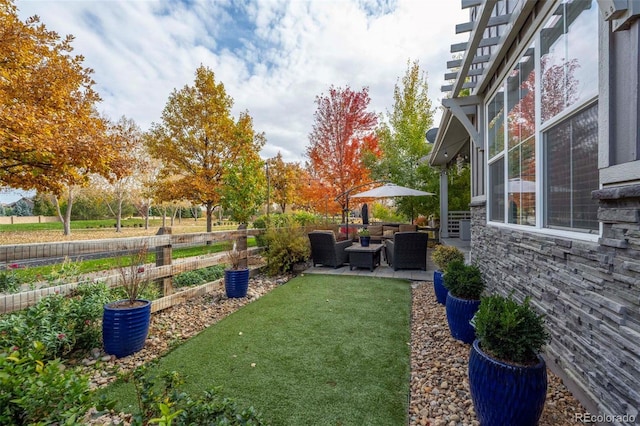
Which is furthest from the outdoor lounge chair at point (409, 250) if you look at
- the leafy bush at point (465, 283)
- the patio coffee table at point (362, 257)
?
the leafy bush at point (465, 283)

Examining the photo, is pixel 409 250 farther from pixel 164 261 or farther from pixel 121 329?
pixel 121 329

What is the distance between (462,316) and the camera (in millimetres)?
3016

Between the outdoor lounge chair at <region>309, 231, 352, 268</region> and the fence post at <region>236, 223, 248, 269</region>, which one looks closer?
the fence post at <region>236, 223, 248, 269</region>

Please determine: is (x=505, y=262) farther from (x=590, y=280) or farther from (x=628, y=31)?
(x=628, y=31)

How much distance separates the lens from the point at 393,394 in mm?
2238

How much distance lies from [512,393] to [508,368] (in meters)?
0.13

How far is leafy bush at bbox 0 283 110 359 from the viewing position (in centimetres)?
233

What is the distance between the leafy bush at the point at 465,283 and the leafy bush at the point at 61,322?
12.2 feet

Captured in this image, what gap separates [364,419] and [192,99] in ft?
38.9

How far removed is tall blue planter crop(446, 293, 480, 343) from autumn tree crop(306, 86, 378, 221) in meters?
10.3

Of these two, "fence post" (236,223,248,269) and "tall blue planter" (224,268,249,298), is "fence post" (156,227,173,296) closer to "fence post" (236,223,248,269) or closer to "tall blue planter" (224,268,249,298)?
"tall blue planter" (224,268,249,298)

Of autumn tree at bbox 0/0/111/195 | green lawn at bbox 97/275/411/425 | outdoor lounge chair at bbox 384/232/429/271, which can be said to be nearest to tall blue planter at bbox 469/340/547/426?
green lawn at bbox 97/275/411/425

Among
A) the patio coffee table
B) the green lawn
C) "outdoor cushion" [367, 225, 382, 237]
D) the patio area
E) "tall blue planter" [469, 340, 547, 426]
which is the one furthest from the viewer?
"outdoor cushion" [367, 225, 382, 237]

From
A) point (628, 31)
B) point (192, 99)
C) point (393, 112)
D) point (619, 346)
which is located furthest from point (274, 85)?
point (619, 346)
